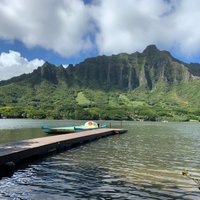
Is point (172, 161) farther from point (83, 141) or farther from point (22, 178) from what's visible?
point (83, 141)

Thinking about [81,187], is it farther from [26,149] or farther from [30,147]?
[30,147]

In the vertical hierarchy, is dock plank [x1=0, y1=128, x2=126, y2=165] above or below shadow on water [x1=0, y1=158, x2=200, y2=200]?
above

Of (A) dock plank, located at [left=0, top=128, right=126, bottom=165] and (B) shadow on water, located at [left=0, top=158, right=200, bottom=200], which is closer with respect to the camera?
(B) shadow on water, located at [left=0, top=158, right=200, bottom=200]

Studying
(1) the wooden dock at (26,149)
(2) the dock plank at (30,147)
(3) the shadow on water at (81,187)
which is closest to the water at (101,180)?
(3) the shadow on water at (81,187)

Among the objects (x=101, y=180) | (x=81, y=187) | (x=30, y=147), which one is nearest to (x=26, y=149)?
(x=30, y=147)

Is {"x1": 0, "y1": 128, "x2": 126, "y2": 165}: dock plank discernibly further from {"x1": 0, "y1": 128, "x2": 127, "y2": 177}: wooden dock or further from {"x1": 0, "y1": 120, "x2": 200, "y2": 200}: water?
{"x1": 0, "y1": 120, "x2": 200, "y2": 200}: water

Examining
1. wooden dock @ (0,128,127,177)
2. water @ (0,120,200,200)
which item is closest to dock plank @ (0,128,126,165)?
wooden dock @ (0,128,127,177)

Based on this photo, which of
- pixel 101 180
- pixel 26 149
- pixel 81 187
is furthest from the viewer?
pixel 26 149

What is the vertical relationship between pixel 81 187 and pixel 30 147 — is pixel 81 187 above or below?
below

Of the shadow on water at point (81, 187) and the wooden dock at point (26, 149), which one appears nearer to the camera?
the shadow on water at point (81, 187)

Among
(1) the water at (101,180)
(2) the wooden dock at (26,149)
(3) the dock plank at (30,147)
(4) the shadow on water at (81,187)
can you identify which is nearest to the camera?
(4) the shadow on water at (81,187)

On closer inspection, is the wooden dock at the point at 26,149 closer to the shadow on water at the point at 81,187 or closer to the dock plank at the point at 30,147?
the dock plank at the point at 30,147

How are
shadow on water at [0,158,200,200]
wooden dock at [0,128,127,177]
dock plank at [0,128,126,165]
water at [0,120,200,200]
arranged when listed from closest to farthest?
shadow on water at [0,158,200,200] < water at [0,120,200,200] < wooden dock at [0,128,127,177] < dock plank at [0,128,126,165]

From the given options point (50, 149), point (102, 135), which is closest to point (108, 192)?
point (50, 149)
